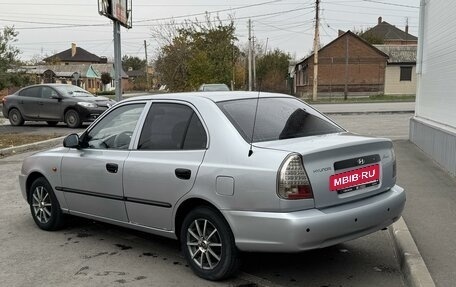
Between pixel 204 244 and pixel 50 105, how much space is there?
15.7m

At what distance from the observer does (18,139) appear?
15508mm

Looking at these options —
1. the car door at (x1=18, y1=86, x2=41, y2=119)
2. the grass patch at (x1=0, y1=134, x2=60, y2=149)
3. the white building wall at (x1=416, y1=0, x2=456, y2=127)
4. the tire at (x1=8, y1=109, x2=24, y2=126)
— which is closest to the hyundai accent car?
the white building wall at (x1=416, y1=0, x2=456, y2=127)

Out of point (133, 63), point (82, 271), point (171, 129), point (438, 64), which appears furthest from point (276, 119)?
point (133, 63)

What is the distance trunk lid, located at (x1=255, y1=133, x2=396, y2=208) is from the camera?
4004mm

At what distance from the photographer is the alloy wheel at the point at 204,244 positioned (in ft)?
14.4

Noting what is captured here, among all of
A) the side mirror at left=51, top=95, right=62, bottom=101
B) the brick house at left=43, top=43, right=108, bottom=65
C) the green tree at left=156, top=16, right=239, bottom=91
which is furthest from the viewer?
the brick house at left=43, top=43, right=108, bottom=65

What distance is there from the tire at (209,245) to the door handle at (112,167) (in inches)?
38.5

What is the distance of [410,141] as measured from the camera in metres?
12.7

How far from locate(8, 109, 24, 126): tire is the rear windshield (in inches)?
672

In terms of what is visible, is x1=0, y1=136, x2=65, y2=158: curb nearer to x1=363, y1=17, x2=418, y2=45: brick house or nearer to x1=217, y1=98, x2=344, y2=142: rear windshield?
x1=217, y1=98, x2=344, y2=142: rear windshield

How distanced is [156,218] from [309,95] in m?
48.3

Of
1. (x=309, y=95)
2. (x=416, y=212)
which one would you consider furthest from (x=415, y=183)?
(x=309, y=95)

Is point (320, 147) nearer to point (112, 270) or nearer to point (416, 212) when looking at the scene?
point (112, 270)

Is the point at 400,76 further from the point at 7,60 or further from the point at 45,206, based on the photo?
the point at 45,206
